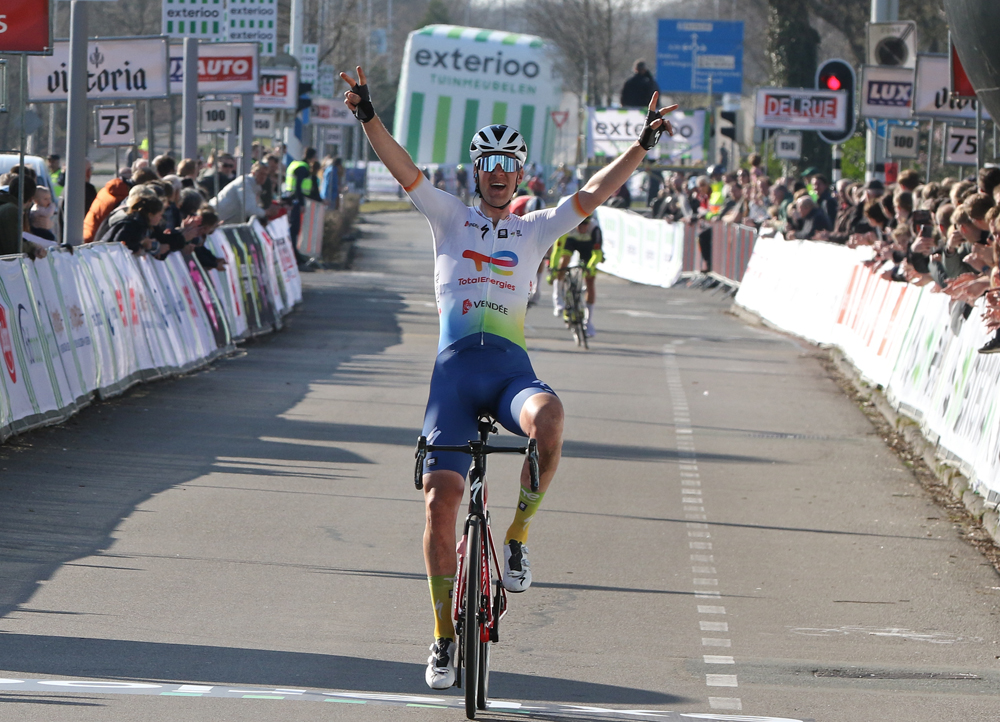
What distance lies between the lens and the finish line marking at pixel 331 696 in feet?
20.1

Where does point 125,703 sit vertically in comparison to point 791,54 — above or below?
below

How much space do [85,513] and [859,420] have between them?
7.93 m

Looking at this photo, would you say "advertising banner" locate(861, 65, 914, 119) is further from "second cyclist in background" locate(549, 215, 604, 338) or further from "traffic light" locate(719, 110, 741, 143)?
"traffic light" locate(719, 110, 741, 143)

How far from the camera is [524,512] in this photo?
21.4 ft

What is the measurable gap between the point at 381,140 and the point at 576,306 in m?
15.1

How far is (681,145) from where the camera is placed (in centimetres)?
5141

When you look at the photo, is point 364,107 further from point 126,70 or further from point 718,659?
point 126,70

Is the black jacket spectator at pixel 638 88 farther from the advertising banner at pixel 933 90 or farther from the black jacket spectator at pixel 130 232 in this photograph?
the black jacket spectator at pixel 130 232

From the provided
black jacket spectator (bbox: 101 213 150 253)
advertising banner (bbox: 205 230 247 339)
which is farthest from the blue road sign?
black jacket spectator (bbox: 101 213 150 253)

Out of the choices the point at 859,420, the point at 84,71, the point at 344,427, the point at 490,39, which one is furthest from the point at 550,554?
the point at 490,39

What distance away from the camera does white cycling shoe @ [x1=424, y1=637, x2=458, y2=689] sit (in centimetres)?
610

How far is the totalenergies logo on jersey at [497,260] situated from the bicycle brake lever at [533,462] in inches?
34.0

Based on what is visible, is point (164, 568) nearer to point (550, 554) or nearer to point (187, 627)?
point (187, 627)

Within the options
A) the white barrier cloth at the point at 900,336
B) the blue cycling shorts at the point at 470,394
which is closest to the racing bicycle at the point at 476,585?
the blue cycling shorts at the point at 470,394
